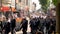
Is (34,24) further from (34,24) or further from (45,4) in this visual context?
(45,4)

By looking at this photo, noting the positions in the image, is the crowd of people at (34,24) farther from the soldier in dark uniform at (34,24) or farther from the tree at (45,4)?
the tree at (45,4)

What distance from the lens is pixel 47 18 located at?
262cm

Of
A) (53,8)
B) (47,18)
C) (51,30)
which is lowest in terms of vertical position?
(51,30)

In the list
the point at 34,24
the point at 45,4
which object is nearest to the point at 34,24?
the point at 34,24

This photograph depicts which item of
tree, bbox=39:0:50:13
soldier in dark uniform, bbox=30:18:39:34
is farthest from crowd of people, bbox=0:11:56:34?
tree, bbox=39:0:50:13

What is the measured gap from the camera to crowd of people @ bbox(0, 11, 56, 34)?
2.53 meters

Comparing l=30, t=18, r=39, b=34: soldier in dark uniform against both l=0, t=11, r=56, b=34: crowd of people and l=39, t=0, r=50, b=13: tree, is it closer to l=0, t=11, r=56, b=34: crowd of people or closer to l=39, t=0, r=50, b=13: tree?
l=0, t=11, r=56, b=34: crowd of people

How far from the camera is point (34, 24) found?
2598 millimetres

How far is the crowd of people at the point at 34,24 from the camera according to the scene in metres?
2.53

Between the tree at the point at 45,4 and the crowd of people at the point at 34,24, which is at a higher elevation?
the tree at the point at 45,4

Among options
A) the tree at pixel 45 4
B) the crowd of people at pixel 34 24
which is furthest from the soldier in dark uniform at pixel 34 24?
the tree at pixel 45 4

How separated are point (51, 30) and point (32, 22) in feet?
1.17

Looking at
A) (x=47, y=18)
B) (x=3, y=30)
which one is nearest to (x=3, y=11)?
(x=3, y=30)

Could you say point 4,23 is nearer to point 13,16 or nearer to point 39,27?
point 13,16
